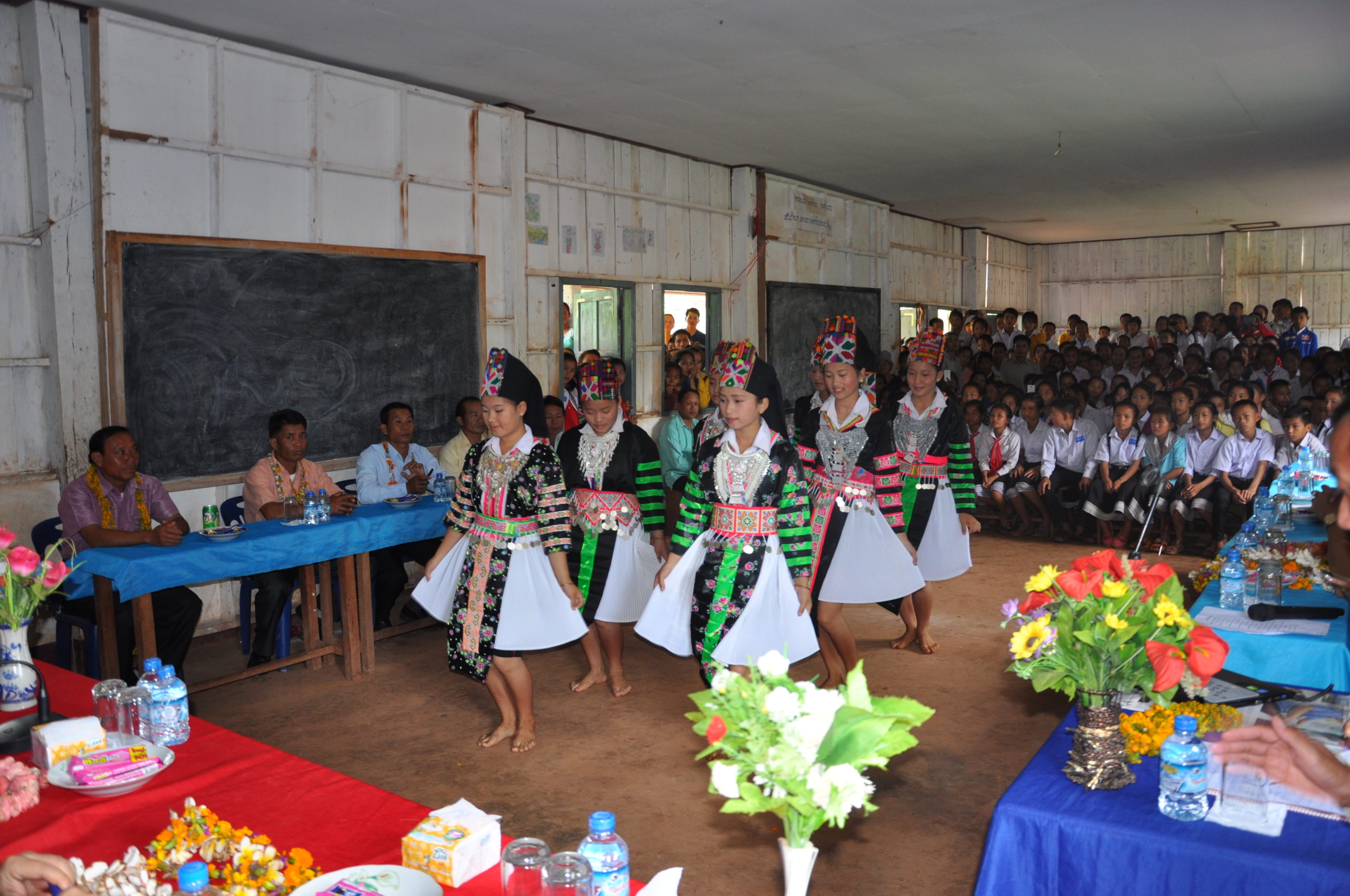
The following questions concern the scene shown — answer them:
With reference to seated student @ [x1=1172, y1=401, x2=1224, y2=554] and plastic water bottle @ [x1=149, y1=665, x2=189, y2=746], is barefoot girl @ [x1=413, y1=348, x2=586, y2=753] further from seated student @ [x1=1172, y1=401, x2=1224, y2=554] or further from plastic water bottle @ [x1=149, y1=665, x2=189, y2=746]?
seated student @ [x1=1172, y1=401, x2=1224, y2=554]

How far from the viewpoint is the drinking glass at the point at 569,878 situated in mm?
1511

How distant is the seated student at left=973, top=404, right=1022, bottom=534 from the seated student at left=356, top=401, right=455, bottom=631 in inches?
194

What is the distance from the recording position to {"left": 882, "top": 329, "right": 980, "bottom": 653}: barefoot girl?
5293mm

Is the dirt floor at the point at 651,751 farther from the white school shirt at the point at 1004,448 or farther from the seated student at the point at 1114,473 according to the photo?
the white school shirt at the point at 1004,448

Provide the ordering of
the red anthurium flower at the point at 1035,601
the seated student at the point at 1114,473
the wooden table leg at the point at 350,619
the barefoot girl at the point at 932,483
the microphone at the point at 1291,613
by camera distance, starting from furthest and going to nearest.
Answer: the seated student at the point at 1114,473 → the barefoot girl at the point at 932,483 → the wooden table leg at the point at 350,619 → the microphone at the point at 1291,613 → the red anthurium flower at the point at 1035,601

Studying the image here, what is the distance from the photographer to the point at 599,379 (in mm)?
4465

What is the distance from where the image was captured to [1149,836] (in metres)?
1.82

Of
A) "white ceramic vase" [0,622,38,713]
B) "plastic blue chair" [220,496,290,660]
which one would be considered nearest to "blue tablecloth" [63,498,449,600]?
"plastic blue chair" [220,496,290,660]

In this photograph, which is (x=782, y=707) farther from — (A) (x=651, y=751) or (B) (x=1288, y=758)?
(A) (x=651, y=751)

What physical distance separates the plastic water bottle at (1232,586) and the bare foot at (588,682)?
9.23 feet

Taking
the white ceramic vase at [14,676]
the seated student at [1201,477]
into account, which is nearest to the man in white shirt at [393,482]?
the white ceramic vase at [14,676]

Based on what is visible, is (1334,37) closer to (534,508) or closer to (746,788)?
(534,508)

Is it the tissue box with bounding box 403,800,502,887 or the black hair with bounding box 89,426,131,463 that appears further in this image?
the black hair with bounding box 89,426,131,463

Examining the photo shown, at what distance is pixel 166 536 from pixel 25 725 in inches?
77.1
